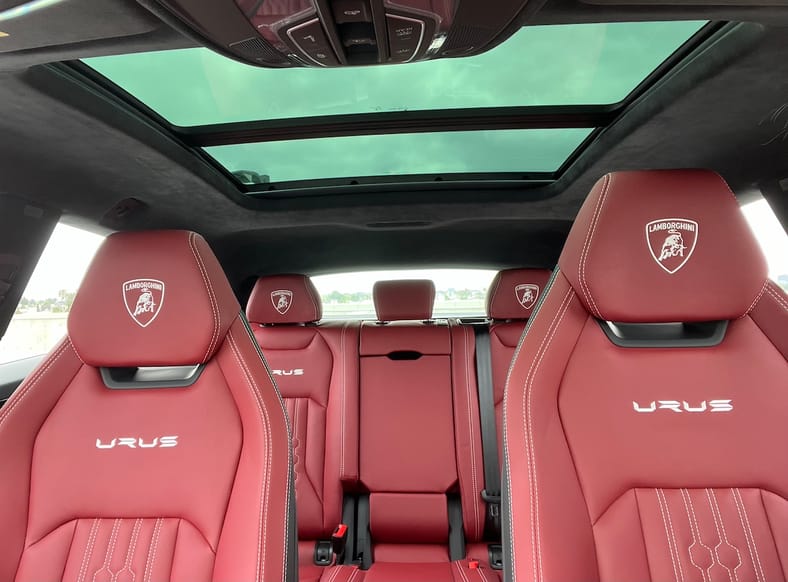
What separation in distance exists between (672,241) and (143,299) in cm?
139

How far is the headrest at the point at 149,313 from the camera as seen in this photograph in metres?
1.31

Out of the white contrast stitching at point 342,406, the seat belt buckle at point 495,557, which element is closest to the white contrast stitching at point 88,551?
the white contrast stitching at point 342,406

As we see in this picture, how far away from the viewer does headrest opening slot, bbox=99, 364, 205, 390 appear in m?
1.36

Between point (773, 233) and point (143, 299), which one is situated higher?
point (773, 233)

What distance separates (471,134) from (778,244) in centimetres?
154

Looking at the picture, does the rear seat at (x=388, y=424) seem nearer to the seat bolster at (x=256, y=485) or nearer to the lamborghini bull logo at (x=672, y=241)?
the seat bolster at (x=256, y=485)

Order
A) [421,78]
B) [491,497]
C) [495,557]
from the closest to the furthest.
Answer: [421,78] < [495,557] < [491,497]

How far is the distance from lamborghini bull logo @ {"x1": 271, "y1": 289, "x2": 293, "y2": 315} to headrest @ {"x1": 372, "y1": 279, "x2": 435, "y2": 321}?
55 centimetres

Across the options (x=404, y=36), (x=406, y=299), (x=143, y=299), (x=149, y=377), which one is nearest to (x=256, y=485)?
(x=149, y=377)

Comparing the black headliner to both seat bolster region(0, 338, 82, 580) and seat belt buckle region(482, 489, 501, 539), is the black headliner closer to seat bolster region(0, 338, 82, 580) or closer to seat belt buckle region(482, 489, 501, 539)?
seat bolster region(0, 338, 82, 580)

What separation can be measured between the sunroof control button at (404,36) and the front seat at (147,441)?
763mm

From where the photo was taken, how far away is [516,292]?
2.88 meters

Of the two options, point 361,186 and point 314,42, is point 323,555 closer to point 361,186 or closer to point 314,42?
point 361,186

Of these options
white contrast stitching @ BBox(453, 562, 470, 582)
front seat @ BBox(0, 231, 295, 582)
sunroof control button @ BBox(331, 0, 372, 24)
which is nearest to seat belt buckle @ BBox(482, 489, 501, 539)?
white contrast stitching @ BBox(453, 562, 470, 582)
